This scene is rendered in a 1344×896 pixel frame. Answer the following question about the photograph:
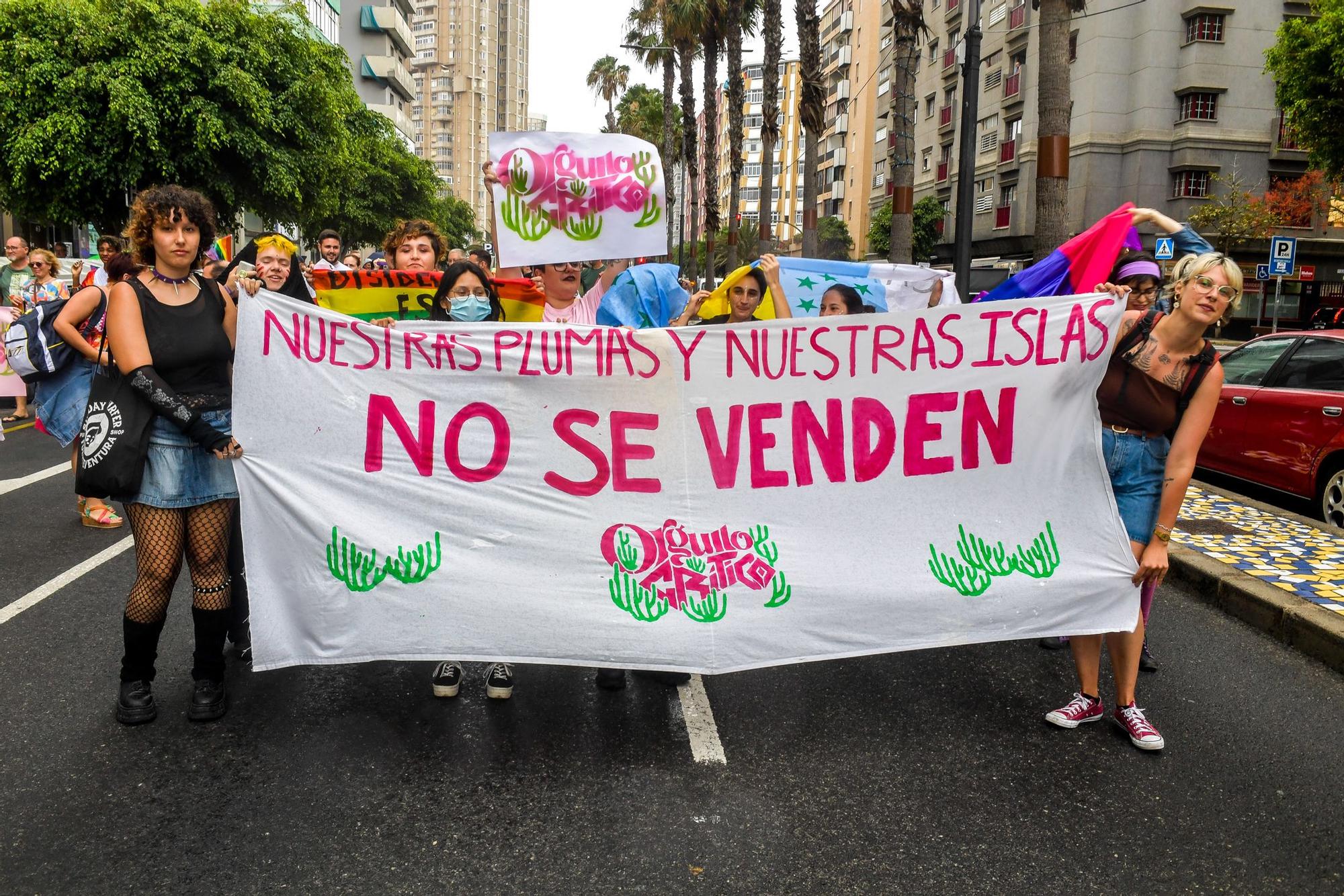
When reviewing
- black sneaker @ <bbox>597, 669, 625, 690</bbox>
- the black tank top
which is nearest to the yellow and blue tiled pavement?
black sneaker @ <bbox>597, 669, 625, 690</bbox>

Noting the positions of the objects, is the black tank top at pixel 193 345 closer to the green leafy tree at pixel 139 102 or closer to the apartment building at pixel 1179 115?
the green leafy tree at pixel 139 102

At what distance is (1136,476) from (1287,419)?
5.17 meters

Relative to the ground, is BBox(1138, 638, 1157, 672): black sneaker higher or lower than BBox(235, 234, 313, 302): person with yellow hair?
lower

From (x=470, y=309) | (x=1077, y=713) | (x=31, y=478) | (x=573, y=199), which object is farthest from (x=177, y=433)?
(x=31, y=478)

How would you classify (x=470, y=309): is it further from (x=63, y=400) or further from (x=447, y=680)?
(x=63, y=400)

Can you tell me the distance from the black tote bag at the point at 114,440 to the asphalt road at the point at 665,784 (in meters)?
0.91

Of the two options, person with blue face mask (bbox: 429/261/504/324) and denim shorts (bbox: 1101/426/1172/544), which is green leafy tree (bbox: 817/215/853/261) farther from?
denim shorts (bbox: 1101/426/1172/544)

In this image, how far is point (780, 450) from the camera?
12.7 ft

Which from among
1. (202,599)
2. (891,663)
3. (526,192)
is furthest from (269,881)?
(526,192)

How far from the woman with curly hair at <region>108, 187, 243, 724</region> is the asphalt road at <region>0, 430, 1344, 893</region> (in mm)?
285

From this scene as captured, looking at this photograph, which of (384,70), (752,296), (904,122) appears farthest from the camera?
(384,70)

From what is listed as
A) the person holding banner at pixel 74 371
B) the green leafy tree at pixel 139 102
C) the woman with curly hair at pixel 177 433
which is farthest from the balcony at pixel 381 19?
the woman with curly hair at pixel 177 433

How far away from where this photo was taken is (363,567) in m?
3.69

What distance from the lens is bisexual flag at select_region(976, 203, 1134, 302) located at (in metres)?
4.38
